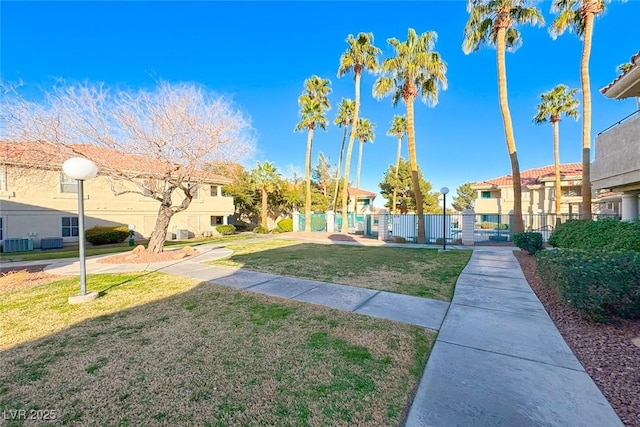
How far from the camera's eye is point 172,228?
22.2 metres

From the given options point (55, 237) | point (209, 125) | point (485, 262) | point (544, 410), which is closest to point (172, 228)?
point (55, 237)

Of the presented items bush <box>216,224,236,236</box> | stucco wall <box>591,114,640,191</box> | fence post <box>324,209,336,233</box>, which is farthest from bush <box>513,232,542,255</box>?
bush <box>216,224,236,236</box>

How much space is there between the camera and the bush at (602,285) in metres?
3.93

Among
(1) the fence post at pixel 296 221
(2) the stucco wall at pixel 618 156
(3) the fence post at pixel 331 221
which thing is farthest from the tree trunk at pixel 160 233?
(3) the fence post at pixel 331 221

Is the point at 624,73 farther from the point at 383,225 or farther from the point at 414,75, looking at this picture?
the point at 383,225

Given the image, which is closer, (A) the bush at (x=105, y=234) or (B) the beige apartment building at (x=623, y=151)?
(B) the beige apartment building at (x=623, y=151)

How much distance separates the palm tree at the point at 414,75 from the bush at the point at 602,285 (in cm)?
1301

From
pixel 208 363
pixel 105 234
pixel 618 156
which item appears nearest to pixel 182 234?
pixel 105 234

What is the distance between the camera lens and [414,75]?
1681 centimetres

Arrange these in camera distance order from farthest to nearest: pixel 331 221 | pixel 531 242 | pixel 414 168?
1. pixel 331 221
2. pixel 414 168
3. pixel 531 242

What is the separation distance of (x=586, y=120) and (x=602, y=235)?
10.6 m

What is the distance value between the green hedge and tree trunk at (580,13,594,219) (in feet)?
17.2

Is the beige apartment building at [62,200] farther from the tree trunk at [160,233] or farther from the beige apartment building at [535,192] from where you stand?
the beige apartment building at [535,192]

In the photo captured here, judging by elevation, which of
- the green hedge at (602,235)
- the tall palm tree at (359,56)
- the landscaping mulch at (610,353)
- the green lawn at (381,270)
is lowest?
the green lawn at (381,270)
